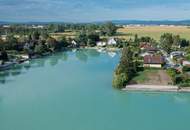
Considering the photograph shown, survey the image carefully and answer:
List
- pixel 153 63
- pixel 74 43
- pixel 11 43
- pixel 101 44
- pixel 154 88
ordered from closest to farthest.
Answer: pixel 154 88
pixel 153 63
pixel 11 43
pixel 101 44
pixel 74 43

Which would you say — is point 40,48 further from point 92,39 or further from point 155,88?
point 155,88

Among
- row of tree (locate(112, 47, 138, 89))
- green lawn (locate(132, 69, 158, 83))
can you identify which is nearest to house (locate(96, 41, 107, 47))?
row of tree (locate(112, 47, 138, 89))

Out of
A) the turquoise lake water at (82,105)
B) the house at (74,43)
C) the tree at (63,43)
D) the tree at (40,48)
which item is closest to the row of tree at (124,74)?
the turquoise lake water at (82,105)

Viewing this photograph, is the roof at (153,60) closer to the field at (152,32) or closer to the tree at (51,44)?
the tree at (51,44)

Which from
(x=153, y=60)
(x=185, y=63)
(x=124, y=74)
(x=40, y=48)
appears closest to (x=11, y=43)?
(x=40, y=48)

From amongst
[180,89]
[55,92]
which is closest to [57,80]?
[55,92]

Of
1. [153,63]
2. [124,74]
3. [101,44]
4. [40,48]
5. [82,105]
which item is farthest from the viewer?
[101,44]

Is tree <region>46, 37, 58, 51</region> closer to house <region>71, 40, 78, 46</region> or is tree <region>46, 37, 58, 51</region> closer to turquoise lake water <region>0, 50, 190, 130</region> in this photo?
house <region>71, 40, 78, 46</region>

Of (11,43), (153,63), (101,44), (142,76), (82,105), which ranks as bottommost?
(101,44)

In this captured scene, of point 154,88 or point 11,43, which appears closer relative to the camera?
point 154,88
